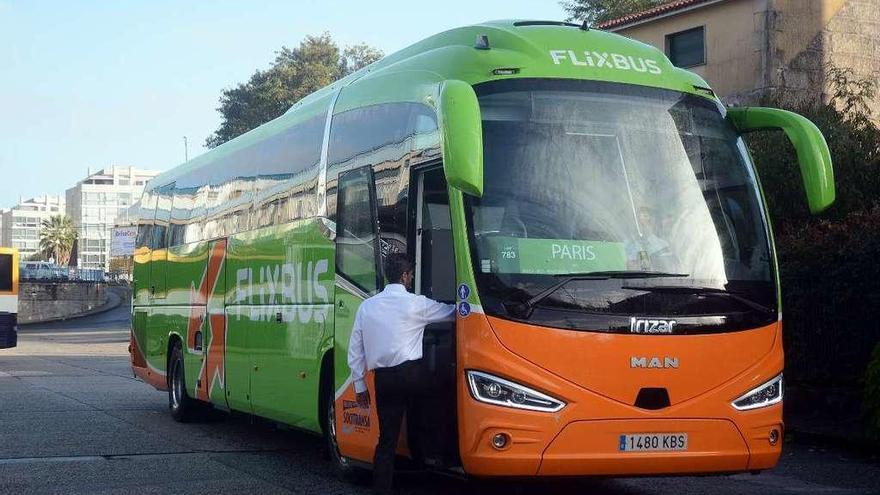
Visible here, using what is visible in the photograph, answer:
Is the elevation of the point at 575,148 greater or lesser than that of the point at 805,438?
greater

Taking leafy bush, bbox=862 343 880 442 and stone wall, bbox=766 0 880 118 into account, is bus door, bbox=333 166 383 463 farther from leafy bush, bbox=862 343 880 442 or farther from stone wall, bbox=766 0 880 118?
stone wall, bbox=766 0 880 118

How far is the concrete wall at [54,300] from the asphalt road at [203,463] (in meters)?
72.7

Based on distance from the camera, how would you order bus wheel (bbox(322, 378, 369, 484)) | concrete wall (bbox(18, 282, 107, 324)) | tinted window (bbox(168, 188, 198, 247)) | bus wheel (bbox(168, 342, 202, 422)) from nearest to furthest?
bus wheel (bbox(322, 378, 369, 484)) → bus wheel (bbox(168, 342, 202, 422)) → tinted window (bbox(168, 188, 198, 247)) → concrete wall (bbox(18, 282, 107, 324))

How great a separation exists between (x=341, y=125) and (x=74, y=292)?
8542cm

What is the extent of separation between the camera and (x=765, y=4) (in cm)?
3412

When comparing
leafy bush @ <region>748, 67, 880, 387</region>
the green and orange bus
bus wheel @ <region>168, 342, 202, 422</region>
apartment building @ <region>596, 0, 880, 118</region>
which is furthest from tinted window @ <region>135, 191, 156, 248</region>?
apartment building @ <region>596, 0, 880, 118</region>

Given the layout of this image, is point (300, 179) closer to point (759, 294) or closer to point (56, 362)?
point (759, 294)

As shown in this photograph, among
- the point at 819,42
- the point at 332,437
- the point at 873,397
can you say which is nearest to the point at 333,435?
the point at 332,437

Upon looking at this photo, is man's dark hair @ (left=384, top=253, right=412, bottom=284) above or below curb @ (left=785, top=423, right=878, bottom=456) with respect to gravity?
above

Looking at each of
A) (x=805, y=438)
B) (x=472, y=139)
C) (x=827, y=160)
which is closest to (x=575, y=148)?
(x=472, y=139)

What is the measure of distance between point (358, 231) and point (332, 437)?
1748mm

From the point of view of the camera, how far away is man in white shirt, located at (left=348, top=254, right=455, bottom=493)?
8328 millimetres

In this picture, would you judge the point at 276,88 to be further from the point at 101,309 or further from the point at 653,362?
the point at 653,362

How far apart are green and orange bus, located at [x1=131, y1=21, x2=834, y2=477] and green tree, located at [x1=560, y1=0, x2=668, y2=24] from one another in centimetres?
4785
